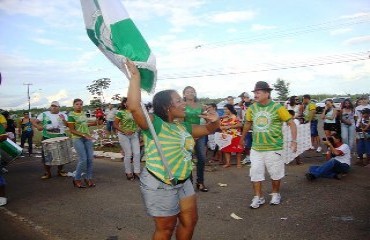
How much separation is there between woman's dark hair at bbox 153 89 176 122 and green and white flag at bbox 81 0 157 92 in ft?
0.42

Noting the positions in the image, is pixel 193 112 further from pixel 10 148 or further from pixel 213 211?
pixel 10 148

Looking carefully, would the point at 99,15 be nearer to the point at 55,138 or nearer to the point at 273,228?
the point at 273,228

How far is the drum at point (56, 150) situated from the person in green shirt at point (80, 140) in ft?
Result: 3.72

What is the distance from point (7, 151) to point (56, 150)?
1.18 metres

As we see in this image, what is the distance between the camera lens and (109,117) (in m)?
17.7

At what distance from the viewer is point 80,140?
24.6ft

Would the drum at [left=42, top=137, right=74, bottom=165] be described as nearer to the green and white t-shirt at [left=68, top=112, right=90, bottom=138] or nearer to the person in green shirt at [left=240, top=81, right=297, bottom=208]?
the green and white t-shirt at [left=68, top=112, right=90, bottom=138]

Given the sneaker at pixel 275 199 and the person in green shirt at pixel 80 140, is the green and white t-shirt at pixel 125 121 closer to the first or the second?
the person in green shirt at pixel 80 140

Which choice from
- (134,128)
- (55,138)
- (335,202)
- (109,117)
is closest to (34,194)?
(55,138)

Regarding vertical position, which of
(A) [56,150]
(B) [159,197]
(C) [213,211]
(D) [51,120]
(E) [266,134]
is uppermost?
(D) [51,120]

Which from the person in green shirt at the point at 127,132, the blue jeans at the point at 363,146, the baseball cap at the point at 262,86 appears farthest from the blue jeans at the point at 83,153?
the blue jeans at the point at 363,146

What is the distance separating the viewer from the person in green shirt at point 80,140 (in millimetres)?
7457

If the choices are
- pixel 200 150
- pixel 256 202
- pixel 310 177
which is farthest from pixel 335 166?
pixel 200 150

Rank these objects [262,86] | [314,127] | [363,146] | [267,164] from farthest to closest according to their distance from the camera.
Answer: [314,127]
[363,146]
[267,164]
[262,86]
